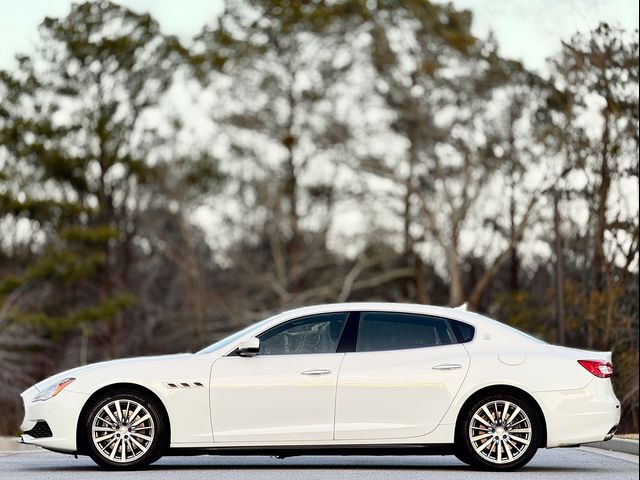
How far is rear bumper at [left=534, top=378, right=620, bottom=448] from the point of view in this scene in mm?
11883

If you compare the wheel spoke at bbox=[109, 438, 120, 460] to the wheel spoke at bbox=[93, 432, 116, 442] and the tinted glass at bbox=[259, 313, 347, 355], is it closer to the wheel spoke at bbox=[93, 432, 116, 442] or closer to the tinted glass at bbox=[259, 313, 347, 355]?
the wheel spoke at bbox=[93, 432, 116, 442]

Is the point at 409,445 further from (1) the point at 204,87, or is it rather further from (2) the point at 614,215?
(1) the point at 204,87

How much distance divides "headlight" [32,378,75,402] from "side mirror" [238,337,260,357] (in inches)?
56.4

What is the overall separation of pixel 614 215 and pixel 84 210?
25776mm

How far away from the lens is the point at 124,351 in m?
50.9

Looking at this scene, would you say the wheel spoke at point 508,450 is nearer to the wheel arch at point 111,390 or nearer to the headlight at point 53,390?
the wheel arch at point 111,390

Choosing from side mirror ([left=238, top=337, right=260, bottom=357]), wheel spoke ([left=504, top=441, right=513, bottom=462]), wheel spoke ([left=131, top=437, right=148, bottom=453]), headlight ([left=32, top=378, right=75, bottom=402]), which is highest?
side mirror ([left=238, top=337, right=260, bottom=357])

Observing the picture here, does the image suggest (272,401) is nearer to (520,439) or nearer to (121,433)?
(121,433)

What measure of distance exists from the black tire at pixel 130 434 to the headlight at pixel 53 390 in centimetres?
31

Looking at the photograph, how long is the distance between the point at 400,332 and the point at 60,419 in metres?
2.93

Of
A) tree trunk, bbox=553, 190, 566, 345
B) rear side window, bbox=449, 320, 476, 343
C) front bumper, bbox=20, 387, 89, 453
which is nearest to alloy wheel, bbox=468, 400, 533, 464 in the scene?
rear side window, bbox=449, 320, 476, 343

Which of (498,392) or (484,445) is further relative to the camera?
(498,392)

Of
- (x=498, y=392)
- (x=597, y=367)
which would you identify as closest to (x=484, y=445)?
(x=498, y=392)

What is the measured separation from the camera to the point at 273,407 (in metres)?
11.8
